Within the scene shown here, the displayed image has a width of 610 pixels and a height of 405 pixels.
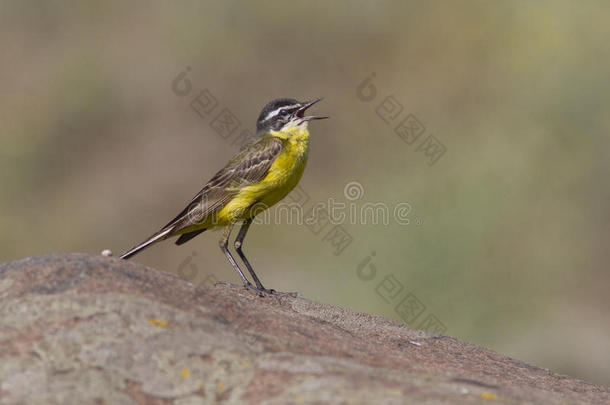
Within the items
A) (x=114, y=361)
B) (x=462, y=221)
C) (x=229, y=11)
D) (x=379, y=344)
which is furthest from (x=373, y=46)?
(x=114, y=361)

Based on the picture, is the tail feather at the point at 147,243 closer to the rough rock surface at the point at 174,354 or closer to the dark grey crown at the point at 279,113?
the dark grey crown at the point at 279,113

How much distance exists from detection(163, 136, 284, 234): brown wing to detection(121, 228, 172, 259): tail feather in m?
0.11

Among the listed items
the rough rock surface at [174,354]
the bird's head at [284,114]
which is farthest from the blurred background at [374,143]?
the rough rock surface at [174,354]

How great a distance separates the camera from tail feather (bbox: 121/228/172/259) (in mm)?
9047

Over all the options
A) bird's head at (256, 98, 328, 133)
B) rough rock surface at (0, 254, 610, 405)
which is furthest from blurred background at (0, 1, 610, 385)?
rough rock surface at (0, 254, 610, 405)

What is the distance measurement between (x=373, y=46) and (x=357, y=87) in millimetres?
1310

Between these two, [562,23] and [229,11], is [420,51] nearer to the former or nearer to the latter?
[562,23]

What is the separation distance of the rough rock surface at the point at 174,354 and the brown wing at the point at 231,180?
327 cm

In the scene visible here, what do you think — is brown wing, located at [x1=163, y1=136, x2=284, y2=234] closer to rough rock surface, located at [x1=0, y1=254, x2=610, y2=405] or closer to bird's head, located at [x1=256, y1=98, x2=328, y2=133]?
bird's head, located at [x1=256, y1=98, x2=328, y2=133]

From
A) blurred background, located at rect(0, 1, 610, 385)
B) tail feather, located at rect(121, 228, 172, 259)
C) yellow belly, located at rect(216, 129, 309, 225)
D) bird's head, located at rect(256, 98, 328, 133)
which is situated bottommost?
tail feather, located at rect(121, 228, 172, 259)

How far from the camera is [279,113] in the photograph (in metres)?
10.6

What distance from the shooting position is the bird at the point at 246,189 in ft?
31.5

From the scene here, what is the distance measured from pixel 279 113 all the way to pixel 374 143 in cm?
824

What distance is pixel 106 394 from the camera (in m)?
4.74
